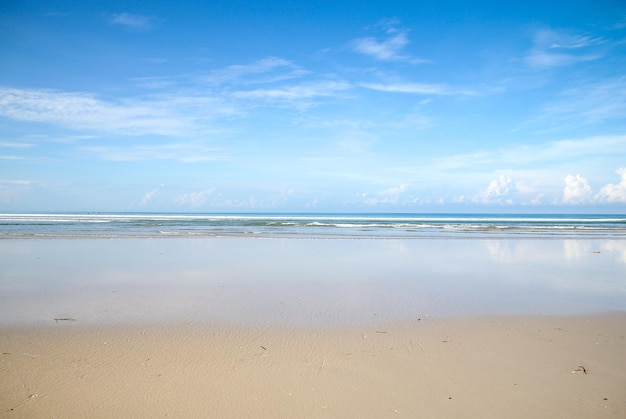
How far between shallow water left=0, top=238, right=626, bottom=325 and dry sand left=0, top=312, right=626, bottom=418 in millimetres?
805

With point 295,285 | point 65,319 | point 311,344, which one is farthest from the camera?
point 295,285

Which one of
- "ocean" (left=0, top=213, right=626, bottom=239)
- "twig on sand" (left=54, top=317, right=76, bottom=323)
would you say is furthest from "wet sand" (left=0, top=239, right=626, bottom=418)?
"ocean" (left=0, top=213, right=626, bottom=239)

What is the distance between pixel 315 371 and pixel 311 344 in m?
0.88

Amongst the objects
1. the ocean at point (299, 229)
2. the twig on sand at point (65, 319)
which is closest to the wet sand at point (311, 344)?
the twig on sand at point (65, 319)

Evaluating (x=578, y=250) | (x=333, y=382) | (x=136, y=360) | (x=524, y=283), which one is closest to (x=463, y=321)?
(x=333, y=382)

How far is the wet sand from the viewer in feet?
13.3

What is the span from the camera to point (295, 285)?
31.7 feet

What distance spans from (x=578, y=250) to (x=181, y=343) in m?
18.7

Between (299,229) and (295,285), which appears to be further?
(299,229)

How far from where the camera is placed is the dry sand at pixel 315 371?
3.97 metres

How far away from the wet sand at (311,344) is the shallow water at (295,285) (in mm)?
64

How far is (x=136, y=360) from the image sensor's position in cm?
503

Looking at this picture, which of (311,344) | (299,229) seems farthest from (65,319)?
(299,229)

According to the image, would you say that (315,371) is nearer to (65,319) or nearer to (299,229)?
(65,319)
